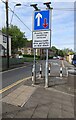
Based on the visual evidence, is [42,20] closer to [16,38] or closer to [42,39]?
[42,39]

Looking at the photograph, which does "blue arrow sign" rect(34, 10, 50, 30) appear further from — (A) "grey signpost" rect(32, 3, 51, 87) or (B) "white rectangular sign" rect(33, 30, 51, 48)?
(B) "white rectangular sign" rect(33, 30, 51, 48)

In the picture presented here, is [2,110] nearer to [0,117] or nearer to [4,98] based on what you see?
[0,117]

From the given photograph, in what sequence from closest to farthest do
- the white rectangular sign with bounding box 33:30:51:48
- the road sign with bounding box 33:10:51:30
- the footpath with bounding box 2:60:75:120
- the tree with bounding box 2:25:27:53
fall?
the footpath with bounding box 2:60:75:120
the road sign with bounding box 33:10:51:30
the white rectangular sign with bounding box 33:30:51:48
the tree with bounding box 2:25:27:53

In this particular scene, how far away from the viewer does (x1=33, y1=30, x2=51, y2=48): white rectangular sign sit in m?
12.6

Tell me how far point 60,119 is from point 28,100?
7.52ft

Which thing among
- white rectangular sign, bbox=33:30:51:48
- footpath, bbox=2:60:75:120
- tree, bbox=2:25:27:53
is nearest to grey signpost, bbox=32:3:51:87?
white rectangular sign, bbox=33:30:51:48

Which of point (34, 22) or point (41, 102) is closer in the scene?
point (41, 102)

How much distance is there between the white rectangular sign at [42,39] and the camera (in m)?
12.6

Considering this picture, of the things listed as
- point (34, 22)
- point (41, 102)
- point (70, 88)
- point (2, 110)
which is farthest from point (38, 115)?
point (34, 22)

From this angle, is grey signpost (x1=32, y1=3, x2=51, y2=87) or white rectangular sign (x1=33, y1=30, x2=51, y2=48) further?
white rectangular sign (x1=33, y1=30, x2=51, y2=48)

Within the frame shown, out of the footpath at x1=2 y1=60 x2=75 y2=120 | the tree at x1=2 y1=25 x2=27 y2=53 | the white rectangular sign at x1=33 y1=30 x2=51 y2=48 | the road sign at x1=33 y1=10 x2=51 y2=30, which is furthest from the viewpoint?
the tree at x1=2 y1=25 x2=27 y2=53

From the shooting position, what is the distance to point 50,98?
9.48 meters

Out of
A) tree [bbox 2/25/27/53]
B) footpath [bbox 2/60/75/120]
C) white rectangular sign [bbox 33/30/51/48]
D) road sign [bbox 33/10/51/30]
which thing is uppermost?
tree [bbox 2/25/27/53]

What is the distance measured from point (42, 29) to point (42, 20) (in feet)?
1.51
